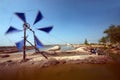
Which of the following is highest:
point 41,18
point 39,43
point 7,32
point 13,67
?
point 41,18

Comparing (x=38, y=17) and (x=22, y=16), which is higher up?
(x=22, y=16)

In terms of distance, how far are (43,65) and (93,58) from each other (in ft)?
26.6

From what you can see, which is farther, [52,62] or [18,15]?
[18,15]

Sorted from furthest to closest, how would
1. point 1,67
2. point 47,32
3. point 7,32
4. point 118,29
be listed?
point 118,29 → point 47,32 → point 7,32 → point 1,67

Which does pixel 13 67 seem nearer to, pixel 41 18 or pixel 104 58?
pixel 41 18

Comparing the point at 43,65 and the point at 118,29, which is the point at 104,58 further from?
the point at 118,29

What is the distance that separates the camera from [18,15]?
2392cm

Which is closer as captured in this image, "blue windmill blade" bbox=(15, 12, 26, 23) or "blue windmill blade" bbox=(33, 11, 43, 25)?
"blue windmill blade" bbox=(15, 12, 26, 23)

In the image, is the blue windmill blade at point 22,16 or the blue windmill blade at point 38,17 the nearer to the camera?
the blue windmill blade at point 22,16

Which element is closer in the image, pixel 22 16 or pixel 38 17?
pixel 22 16

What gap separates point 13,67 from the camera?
21.2 m

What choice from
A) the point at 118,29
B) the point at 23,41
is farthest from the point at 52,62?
the point at 118,29

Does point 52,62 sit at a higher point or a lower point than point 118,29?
lower

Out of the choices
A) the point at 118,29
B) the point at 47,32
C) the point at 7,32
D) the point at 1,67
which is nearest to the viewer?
the point at 1,67
